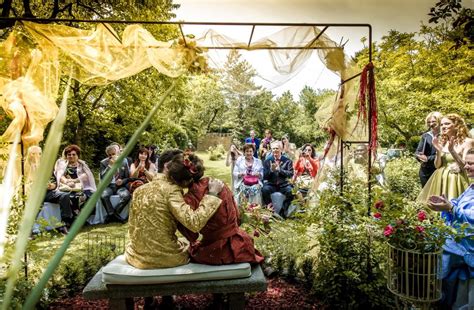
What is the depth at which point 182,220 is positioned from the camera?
280cm

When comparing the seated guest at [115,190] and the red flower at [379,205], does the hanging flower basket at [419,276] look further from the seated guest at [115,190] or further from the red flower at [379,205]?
the seated guest at [115,190]

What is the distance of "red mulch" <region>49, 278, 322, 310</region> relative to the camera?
11.2 ft

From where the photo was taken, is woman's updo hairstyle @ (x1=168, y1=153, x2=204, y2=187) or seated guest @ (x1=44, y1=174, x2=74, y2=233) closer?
woman's updo hairstyle @ (x1=168, y1=153, x2=204, y2=187)

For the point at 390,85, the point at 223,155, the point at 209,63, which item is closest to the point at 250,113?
the point at 223,155

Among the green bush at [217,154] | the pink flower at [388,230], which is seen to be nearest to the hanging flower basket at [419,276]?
the pink flower at [388,230]

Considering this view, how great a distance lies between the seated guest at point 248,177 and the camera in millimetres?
6746

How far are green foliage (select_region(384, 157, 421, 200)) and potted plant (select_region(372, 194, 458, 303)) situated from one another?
4.18 metres

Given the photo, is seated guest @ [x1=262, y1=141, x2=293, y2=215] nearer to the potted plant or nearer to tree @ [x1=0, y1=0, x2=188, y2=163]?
tree @ [x1=0, y1=0, x2=188, y2=163]

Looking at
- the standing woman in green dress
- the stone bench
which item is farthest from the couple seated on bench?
the standing woman in green dress

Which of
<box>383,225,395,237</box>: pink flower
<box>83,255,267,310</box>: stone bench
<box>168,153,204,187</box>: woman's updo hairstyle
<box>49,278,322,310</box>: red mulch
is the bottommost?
<box>49,278,322,310</box>: red mulch

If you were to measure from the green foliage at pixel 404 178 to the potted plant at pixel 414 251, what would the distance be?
4185 millimetres

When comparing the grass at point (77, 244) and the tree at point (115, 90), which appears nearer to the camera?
the grass at point (77, 244)

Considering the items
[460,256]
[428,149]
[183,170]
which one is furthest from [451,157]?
[183,170]

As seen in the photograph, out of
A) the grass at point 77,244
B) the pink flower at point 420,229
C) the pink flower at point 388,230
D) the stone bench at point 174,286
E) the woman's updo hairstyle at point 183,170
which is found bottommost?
the grass at point 77,244
